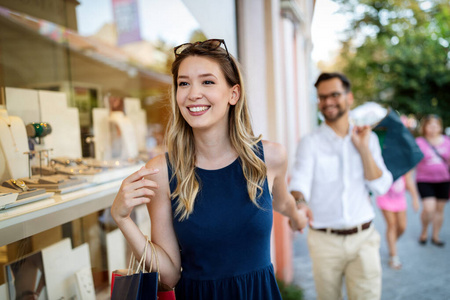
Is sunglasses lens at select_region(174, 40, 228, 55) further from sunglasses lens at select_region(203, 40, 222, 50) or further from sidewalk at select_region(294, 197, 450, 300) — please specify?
sidewalk at select_region(294, 197, 450, 300)

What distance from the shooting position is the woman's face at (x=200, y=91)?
1607mm

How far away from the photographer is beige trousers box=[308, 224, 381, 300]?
287 cm

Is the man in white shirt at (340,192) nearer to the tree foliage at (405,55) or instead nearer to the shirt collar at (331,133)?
the shirt collar at (331,133)

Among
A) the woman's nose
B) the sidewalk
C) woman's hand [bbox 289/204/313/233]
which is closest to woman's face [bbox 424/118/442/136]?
the sidewalk

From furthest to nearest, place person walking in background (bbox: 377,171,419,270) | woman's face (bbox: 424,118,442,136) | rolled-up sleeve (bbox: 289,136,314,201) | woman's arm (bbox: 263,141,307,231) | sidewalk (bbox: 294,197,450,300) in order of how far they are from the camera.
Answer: woman's face (bbox: 424,118,442,136) → person walking in background (bbox: 377,171,419,270) → sidewalk (bbox: 294,197,450,300) → rolled-up sleeve (bbox: 289,136,314,201) → woman's arm (bbox: 263,141,307,231)

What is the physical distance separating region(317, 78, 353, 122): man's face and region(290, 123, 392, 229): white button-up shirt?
0.13m

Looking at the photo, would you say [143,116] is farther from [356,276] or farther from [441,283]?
[441,283]

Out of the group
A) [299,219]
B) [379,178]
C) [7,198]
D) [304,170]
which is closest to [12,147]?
[7,198]

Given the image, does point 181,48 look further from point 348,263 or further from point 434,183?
point 434,183

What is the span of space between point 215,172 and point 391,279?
12.7 feet

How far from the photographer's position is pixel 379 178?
2.88 meters

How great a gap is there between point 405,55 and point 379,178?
11122mm

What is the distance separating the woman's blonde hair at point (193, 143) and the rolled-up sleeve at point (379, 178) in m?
1.47

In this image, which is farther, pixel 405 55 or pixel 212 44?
pixel 405 55
